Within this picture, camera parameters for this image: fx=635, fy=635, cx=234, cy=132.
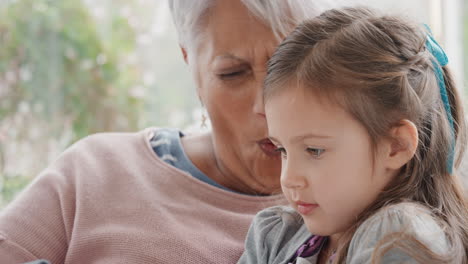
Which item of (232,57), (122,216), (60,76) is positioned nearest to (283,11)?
(232,57)

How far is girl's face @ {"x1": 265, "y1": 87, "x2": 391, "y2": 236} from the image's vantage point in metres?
1.12

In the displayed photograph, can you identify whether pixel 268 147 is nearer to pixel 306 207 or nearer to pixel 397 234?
pixel 306 207

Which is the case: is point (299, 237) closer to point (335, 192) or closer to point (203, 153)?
point (335, 192)

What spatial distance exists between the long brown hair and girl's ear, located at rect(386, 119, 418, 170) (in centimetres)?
2

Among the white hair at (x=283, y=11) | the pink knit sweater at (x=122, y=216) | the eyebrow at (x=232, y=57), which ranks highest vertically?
the white hair at (x=283, y=11)

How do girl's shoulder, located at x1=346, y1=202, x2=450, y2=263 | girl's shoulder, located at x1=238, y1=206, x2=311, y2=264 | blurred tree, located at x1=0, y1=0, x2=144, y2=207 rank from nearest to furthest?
girl's shoulder, located at x1=346, y1=202, x2=450, y2=263 → girl's shoulder, located at x1=238, y1=206, x2=311, y2=264 → blurred tree, located at x1=0, y1=0, x2=144, y2=207

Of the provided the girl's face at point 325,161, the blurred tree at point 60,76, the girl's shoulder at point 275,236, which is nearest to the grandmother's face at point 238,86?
the girl's shoulder at point 275,236

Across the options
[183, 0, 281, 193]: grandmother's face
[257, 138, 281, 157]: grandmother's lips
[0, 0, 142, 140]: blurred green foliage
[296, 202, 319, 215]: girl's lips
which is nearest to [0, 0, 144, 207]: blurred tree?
[0, 0, 142, 140]: blurred green foliage

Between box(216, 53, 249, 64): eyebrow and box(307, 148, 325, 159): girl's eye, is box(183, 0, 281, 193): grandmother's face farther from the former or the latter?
box(307, 148, 325, 159): girl's eye

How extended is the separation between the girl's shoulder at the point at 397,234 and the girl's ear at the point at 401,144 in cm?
Result: 8

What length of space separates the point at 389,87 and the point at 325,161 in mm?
172

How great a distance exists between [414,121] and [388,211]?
7.0 inches

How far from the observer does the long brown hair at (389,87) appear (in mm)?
1119

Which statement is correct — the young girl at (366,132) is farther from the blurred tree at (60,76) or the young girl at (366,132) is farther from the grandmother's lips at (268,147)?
the blurred tree at (60,76)
